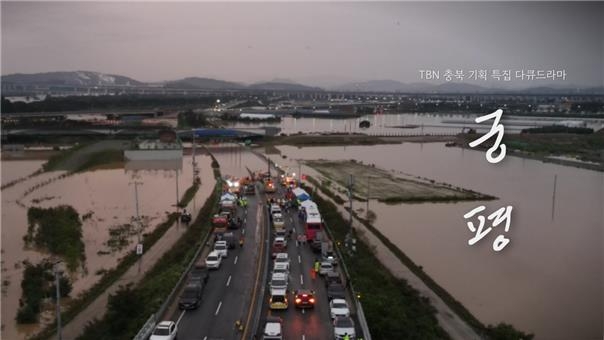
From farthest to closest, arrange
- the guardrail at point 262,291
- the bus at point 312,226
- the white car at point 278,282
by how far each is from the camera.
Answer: the bus at point 312,226
the white car at point 278,282
the guardrail at point 262,291

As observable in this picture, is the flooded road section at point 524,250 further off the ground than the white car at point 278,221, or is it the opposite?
the white car at point 278,221

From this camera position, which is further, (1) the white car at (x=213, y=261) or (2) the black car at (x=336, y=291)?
(1) the white car at (x=213, y=261)

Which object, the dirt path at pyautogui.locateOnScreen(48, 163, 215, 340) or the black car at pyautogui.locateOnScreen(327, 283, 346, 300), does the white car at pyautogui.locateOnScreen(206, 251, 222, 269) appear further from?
the black car at pyautogui.locateOnScreen(327, 283, 346, 300)

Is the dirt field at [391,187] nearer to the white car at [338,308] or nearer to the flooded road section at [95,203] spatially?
the flooded road section at [95,203]

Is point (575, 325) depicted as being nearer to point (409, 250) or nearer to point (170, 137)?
point (409, 250)

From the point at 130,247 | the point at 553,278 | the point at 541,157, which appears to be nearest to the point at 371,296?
the point at 553,278

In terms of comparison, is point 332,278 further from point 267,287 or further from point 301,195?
point 301,195

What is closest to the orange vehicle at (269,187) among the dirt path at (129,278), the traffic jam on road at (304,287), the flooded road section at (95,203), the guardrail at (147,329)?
the flooded road section at (95,203)
